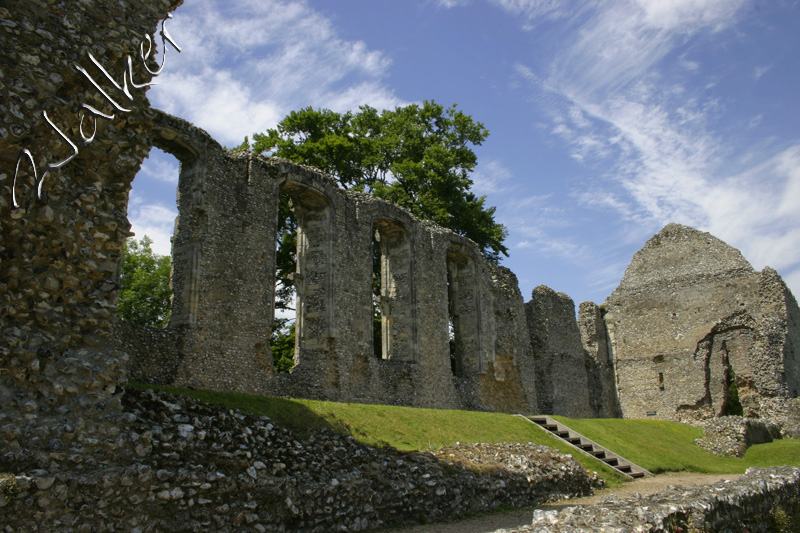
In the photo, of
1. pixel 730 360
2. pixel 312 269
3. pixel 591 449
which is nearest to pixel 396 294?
pixel 312 269

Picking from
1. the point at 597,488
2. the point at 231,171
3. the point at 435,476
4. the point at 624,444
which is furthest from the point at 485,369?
the point at 435,476

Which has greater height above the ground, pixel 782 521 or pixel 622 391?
pixel 622 391

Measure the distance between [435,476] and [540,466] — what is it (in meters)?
2.98

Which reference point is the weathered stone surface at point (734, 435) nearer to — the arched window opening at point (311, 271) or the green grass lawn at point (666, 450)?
the green grass lawn at point (666, 450)

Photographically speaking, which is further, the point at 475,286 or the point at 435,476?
the point at 475,286

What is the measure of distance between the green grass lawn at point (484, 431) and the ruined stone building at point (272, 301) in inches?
109

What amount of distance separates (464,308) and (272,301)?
927 cm

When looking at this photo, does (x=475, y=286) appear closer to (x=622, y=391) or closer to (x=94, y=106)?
(x=622, y=391)

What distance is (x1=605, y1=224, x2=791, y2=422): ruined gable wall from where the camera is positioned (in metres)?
25.3

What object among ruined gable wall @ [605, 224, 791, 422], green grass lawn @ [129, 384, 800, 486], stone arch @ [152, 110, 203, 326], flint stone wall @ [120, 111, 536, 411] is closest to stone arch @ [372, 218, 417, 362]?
flint stone wall @ [120, 111, 536, 411]

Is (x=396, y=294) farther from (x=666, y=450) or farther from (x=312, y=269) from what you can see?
(x=666, y=450)

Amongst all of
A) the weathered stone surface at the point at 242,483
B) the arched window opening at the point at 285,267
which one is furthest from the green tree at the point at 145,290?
the weathered stone surface at the point at 242,483

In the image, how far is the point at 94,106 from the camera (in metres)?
6.30

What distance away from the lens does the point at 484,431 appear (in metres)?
13.0
